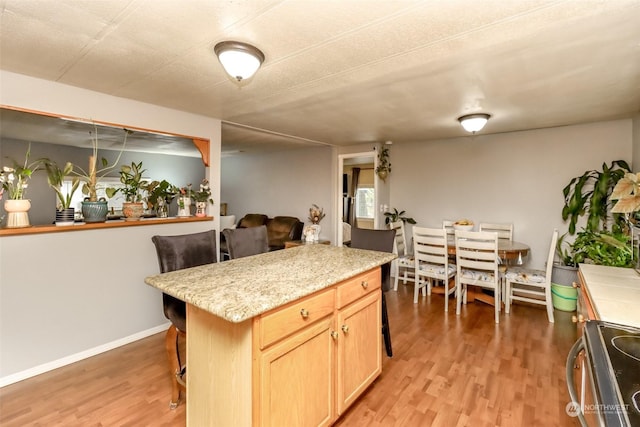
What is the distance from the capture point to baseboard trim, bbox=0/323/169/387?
227 cm

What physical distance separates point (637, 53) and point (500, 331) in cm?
252

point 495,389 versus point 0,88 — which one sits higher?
point 0,88

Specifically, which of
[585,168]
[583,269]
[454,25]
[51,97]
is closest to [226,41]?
[454,25]

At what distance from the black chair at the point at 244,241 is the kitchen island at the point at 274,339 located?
1.49ft

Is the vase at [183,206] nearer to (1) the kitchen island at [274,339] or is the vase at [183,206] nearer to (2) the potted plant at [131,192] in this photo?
(2) the potted plant at [131,192]

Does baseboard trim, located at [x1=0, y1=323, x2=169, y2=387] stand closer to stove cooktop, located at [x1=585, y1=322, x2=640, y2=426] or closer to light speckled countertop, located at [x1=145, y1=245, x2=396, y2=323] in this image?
light speckled countertop, located at [x1=145, y1=245, x2=396, y2=323]

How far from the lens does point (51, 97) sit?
241cm

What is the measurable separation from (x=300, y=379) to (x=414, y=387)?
113 cm

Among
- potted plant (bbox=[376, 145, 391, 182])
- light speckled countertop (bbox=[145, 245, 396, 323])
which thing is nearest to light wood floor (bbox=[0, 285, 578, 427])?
light speckled countertop (bbox=[145, 245, 396, 323])

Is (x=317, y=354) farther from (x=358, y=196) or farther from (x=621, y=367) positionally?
(x=358, y=196)

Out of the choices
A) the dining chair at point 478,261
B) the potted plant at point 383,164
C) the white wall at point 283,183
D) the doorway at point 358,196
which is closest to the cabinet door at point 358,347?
the dining chair at point 478,261

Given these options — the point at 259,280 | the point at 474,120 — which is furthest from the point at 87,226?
the point at 474,120

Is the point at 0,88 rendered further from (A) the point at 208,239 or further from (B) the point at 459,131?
(B) the point at 459,131

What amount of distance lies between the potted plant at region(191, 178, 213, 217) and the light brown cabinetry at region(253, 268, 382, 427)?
2.23m
